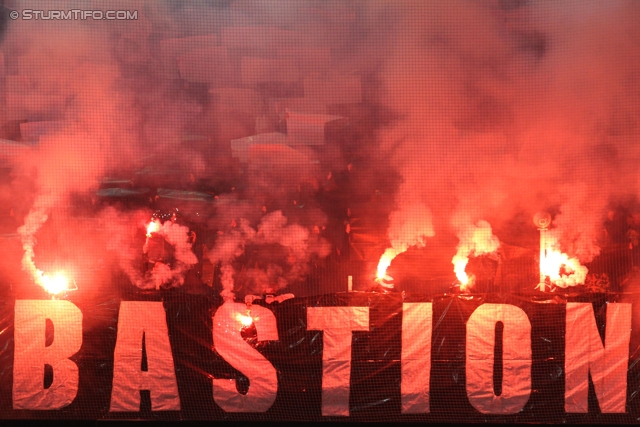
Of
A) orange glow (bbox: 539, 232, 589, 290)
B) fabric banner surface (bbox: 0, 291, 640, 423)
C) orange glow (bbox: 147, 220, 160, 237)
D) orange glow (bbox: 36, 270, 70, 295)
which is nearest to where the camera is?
fabric banner surface (bbox: 0, 291, 640, 423)

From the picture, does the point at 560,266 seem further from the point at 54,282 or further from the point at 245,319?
the point at 54,282

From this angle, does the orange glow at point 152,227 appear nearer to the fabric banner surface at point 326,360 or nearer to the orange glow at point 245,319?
the fabric banner surface at point 326,360

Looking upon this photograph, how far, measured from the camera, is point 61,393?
417 cm

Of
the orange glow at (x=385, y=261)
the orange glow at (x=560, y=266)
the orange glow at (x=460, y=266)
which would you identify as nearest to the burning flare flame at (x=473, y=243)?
the orange glow at (x=460, y=266)

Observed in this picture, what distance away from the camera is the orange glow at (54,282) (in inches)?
179

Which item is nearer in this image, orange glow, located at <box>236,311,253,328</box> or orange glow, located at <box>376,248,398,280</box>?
orange glow, located at <box>236,311,253,328</box>

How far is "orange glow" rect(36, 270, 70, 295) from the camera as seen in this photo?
14.9ft

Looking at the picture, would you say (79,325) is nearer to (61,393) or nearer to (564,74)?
(61,393)

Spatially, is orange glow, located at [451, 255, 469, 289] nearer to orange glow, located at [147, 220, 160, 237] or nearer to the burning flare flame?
the burning flare flame

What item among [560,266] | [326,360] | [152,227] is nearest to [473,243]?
[560,266]

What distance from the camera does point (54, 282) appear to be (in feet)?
15.1

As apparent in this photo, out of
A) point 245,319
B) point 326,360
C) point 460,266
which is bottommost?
point 326,360

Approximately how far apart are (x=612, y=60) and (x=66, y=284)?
16.5ft

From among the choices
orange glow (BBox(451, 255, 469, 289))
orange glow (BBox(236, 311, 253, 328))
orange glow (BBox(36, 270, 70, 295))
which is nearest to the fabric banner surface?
orange glow (BBox(236, 311, 253, 328))
